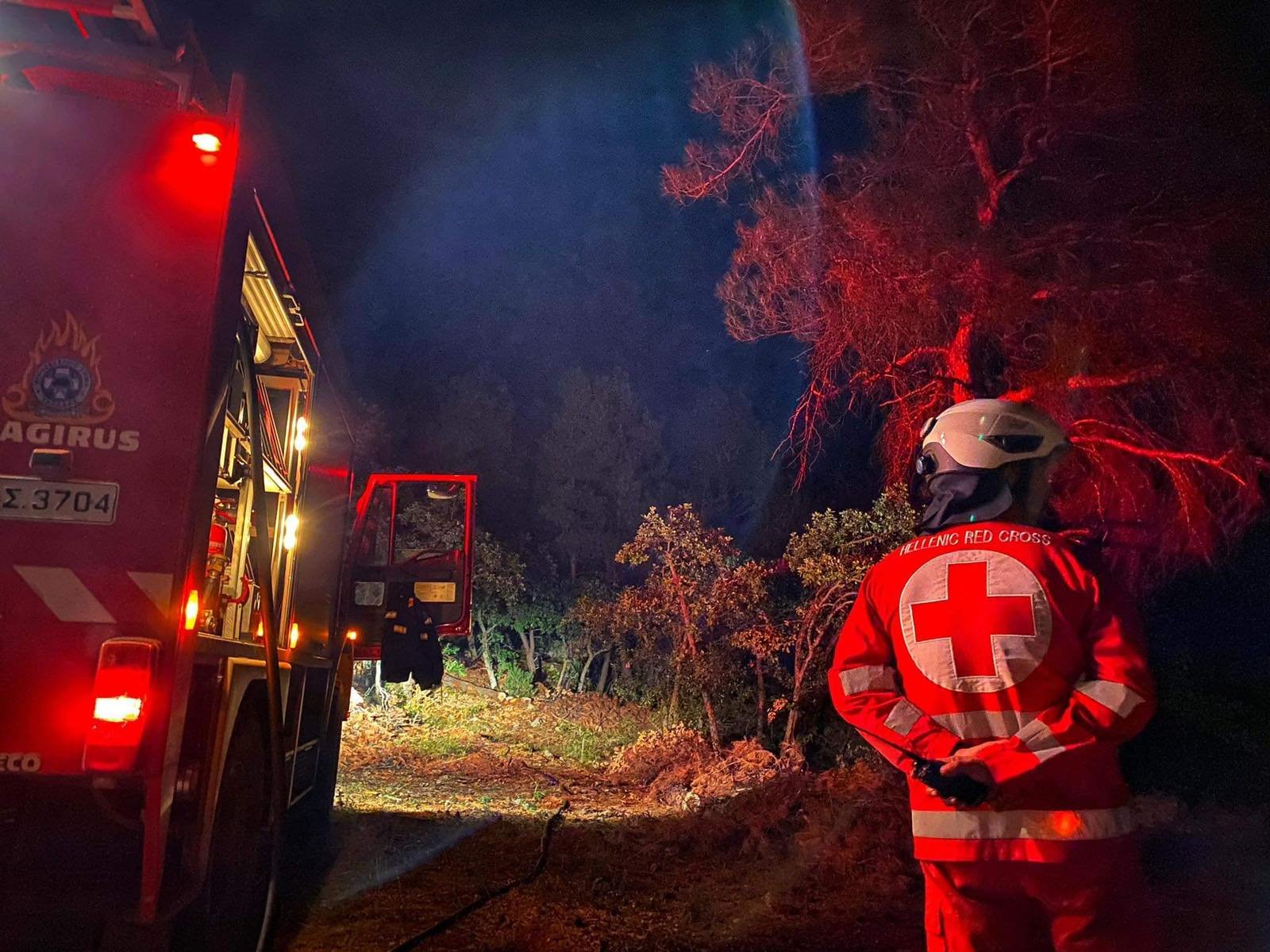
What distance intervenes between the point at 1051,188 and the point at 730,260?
2.96 metres

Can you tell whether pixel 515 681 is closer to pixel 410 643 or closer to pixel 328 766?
pixel 410 643

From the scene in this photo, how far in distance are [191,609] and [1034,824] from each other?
255 centimetres

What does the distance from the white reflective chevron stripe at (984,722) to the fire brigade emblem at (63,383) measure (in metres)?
2.65

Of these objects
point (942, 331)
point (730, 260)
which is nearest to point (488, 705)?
point (730, 260)

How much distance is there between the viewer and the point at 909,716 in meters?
2.35

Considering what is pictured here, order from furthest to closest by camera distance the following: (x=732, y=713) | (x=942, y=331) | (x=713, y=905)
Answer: (x=732, y=713) → (x=942, y=331) → (x=713, y=905)

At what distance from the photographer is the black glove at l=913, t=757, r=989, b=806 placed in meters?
2.14

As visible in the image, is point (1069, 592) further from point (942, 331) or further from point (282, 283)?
point (942, 331)

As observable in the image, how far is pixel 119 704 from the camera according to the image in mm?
2932

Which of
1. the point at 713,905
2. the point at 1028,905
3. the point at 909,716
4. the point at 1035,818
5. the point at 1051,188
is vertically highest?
the point at 1051,188

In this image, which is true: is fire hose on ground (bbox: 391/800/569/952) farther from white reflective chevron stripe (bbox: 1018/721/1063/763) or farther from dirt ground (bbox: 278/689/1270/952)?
white reflective chevron stripe (bbox: 1018/721/1063/763)

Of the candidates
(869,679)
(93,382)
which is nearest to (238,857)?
(93,382)

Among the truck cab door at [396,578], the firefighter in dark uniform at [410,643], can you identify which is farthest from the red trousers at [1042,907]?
the truck cab door at [396,578]

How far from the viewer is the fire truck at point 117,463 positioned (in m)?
2.98
